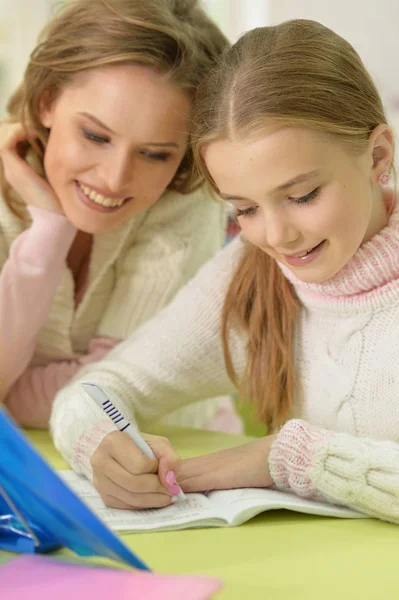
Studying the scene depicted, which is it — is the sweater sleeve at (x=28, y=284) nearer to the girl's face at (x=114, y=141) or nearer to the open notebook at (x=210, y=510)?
the girl's face at (x=114, y=141)

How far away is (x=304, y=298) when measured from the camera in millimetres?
1124

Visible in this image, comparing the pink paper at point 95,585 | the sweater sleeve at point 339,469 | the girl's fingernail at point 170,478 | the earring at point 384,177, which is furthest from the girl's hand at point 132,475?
the earring at point 384,177

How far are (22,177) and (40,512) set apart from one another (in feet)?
2.72

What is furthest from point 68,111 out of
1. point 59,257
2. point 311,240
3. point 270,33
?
point 311,240

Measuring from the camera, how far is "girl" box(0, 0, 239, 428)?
1.21 m

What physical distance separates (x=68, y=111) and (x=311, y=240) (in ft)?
1.63

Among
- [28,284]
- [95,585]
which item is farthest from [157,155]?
[95,585]

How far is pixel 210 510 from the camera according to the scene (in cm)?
87

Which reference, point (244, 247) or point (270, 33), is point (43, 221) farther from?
point (270, 33)

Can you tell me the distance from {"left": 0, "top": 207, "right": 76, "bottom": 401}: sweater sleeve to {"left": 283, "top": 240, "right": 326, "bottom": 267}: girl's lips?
1.68 feet

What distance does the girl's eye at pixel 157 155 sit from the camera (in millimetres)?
1238

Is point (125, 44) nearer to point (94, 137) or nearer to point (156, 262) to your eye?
point (94, 137)

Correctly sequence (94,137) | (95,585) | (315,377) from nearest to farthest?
(95,585), (315,377), (94,137)

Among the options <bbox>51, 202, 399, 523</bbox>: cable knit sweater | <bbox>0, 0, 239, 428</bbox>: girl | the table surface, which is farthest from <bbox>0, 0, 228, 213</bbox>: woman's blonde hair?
the table surface
